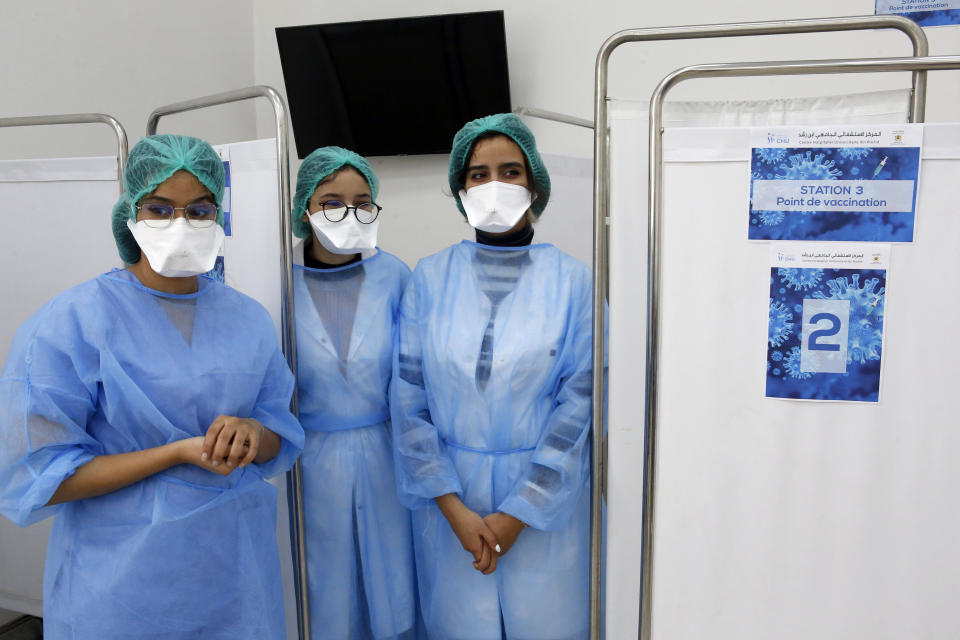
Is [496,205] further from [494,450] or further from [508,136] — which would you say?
[494,450]

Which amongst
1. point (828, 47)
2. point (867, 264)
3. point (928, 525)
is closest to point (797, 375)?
point (867, 264)

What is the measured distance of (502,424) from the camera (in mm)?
1595

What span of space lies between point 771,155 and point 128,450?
1.22 meters

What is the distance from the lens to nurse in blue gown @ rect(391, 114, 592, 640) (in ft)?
5.14

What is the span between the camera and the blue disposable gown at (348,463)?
68.5 inches

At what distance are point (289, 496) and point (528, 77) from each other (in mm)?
2246

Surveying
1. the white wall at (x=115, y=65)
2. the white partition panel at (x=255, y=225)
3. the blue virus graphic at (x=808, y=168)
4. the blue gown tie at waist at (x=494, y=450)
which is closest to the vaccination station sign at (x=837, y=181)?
the blue virus graphic at (x=808, y=168)

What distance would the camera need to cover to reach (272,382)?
4.89 ft

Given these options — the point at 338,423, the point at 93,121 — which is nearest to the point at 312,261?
the point at 338,423

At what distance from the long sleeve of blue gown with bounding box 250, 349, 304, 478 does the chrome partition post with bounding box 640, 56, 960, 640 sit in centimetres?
71

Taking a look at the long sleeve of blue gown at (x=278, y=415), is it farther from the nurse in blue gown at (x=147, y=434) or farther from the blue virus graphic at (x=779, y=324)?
the blue virus graphic at (x=779, y=324)

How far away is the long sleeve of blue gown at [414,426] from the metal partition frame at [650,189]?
1.14 feet

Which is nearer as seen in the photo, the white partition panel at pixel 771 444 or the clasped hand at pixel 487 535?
the white partition panel at pixel 771 444

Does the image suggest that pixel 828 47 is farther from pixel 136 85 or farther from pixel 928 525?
pixel 136 85
